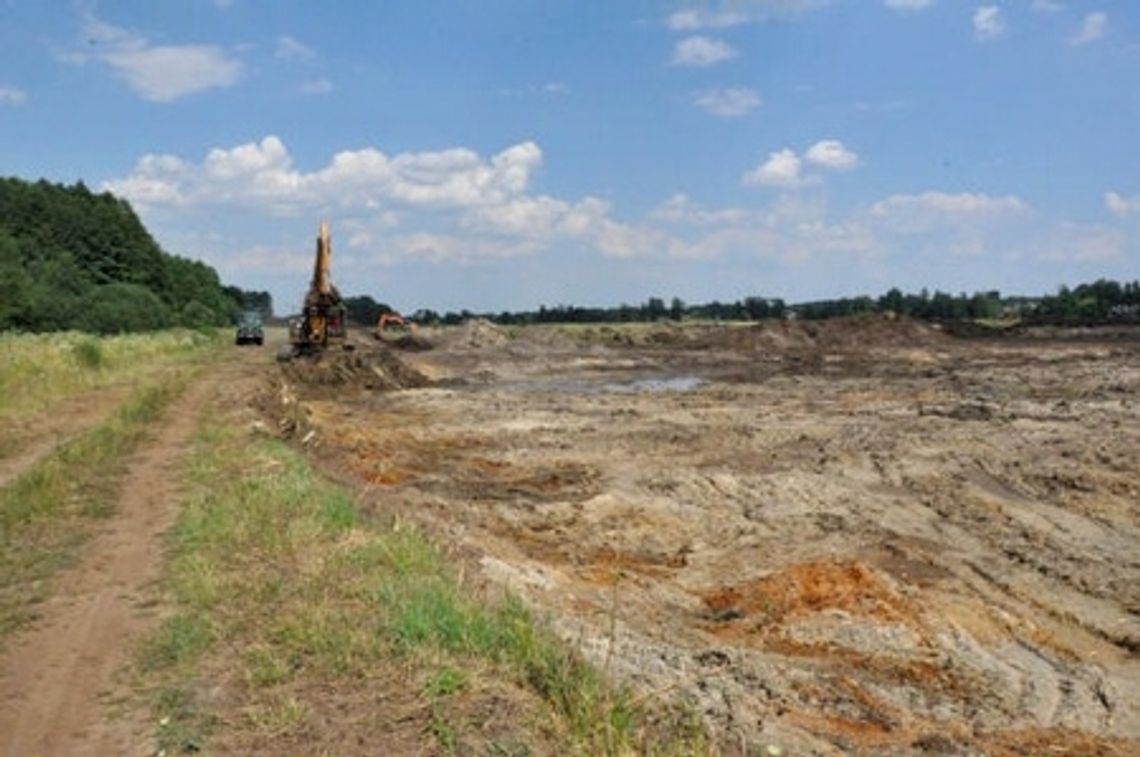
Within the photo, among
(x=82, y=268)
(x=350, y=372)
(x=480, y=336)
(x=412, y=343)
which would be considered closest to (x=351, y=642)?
(x=350, y=372)

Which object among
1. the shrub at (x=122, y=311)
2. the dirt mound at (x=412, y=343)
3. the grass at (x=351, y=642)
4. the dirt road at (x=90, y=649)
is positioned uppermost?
the shrub at (x=122, y=311)

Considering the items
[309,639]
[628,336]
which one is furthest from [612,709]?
[628,336]

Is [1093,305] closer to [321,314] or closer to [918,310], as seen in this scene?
[918,310]

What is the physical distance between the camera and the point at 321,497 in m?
12.8

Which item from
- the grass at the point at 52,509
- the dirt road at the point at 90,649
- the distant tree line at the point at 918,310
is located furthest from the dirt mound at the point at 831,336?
the dirt road at the point at 90,649

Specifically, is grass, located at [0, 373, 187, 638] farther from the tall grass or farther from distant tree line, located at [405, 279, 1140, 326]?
distant tree line, located at [405, 279, 1140, 326]

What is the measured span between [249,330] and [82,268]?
24826mm

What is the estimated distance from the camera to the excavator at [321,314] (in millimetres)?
43219

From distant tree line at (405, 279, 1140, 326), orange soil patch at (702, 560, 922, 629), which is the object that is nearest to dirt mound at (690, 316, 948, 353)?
distant tree line at (405, 279, 1140, 326)

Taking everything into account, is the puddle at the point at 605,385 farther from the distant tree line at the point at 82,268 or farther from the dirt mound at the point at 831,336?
the distant tree line at the point at 82,268

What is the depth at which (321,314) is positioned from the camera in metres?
43.8

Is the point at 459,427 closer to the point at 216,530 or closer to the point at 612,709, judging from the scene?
the point at 216,530

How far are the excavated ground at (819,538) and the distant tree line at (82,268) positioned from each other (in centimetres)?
3571

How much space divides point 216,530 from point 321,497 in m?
1.78
